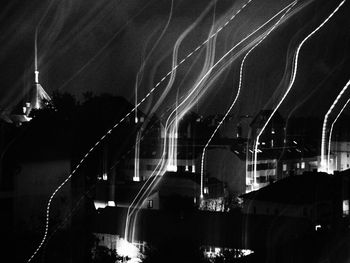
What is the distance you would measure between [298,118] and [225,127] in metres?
6.23

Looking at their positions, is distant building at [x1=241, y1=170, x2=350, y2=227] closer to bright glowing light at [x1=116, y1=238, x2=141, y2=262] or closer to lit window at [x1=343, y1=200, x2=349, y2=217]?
lit window at [x1=343, y1=200, x2=349, y2=217]

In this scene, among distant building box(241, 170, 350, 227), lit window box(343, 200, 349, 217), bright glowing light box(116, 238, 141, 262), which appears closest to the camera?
bright glowing light box(116, 238, 141, 262)

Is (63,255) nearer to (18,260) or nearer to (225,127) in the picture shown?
(18,260)

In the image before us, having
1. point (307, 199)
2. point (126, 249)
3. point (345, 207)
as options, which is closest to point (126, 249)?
point (126, 249)

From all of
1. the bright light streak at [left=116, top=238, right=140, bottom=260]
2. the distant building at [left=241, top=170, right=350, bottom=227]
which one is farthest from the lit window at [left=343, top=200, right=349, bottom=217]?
the bright light streak at [left=116, top=238, right=140, bottom=260]

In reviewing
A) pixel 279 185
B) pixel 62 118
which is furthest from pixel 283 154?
pixel 62 118

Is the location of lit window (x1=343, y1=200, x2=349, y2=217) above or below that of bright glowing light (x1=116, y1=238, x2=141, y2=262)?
above

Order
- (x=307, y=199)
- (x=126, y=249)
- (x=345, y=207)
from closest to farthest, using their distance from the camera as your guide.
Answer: (x=126, y=249), (x=307, y=199), (x=345, y=207)

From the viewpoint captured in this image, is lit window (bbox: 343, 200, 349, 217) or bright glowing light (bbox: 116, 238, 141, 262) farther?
lit window (bbox: 343, 200, 349, 217)

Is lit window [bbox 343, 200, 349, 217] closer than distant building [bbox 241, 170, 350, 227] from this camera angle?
No

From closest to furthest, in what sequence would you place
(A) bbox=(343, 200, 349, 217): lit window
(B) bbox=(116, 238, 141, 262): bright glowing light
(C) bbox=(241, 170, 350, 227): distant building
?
(B) bbox=(116, 238, 141, 262): bright glowing light, (C) bbox=(241, 170, 350, 227): distant building, (A) bbox=(343, 200, 349, 217): lit window

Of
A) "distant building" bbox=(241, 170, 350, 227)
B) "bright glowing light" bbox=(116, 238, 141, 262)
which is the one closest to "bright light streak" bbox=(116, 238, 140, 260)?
"bright glowing light" bbox=(116, 238, 141, 262)

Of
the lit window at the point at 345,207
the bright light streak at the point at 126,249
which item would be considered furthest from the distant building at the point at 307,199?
the bright light streak at the point at 126,249

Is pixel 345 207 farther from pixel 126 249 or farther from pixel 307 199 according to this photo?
pixel 126 249
